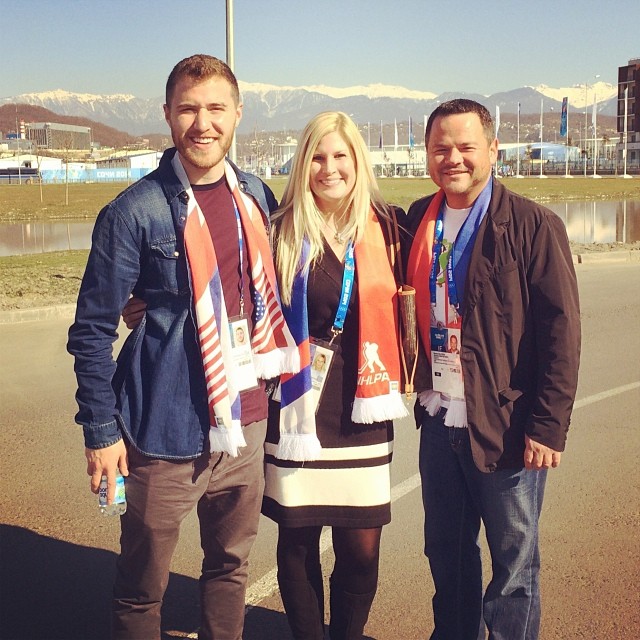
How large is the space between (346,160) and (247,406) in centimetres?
98

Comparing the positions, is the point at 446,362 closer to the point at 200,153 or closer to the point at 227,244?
the point at 227,244

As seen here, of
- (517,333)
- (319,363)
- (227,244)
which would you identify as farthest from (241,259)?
(517,333)

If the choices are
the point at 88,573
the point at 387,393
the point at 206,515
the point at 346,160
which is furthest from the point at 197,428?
the point at 88,573

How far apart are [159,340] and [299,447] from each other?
67cm

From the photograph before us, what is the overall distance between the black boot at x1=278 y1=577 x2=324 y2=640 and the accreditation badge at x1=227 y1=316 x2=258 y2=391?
0.88m

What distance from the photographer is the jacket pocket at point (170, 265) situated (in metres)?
2.63

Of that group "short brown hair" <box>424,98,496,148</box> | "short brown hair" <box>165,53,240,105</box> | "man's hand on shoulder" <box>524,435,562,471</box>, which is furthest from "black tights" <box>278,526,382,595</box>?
"short brown hair" <box>165,53,240,105</box>

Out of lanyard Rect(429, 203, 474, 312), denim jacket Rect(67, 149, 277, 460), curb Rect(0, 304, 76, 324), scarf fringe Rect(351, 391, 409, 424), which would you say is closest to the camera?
denim jacket Rect(67, 149, 277, 460)

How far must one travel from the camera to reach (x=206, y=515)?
2936 mm

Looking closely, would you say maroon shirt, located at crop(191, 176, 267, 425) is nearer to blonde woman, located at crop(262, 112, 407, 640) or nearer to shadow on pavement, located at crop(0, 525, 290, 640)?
blonde woman, located at crop(262, 112, 407, 640)

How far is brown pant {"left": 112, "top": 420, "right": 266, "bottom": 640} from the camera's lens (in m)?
2.70

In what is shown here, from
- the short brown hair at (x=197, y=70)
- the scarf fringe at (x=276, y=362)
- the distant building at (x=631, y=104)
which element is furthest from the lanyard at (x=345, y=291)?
the distant building at (x=631, y=104)

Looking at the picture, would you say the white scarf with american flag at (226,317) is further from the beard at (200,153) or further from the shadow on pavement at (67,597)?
the shadow on pavement at (67,597)

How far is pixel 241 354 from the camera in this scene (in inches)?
109
